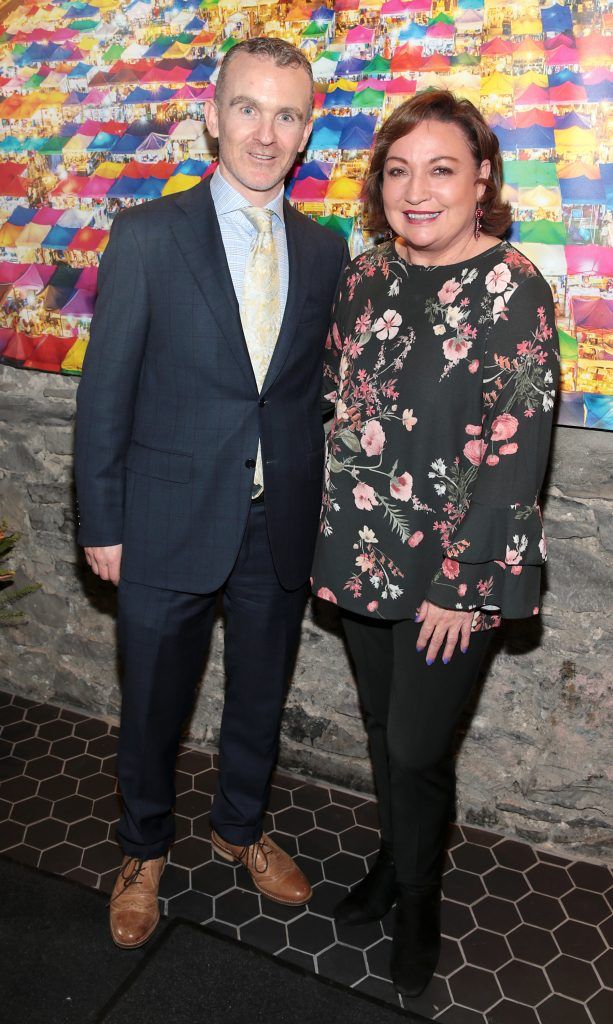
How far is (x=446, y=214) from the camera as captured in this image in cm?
183

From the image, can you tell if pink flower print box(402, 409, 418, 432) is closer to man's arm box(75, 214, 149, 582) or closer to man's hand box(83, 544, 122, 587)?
man's arm box(75, 214, 149, 582)

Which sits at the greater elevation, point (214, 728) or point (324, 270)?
point (324, 270)

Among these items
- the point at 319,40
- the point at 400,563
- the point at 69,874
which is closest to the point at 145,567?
the point at 400,563

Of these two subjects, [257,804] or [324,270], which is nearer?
[324,270]

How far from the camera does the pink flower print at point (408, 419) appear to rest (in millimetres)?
→ 1866

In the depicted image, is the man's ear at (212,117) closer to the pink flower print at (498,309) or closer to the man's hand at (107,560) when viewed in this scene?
the pink flower print at (498,309)

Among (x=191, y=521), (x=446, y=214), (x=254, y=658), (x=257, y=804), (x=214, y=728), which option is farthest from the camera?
(x=214, y=728)

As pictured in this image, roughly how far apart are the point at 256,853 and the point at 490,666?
839 millimetres

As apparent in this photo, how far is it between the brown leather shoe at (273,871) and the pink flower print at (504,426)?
55.1 inches

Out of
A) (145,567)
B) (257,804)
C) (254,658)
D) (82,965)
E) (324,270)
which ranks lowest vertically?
(82,965)

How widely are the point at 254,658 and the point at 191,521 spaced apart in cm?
46

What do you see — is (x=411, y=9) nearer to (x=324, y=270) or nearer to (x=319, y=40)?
(x=319, y=40)

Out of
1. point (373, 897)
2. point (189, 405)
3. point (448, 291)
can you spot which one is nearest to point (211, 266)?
point (189, 405)

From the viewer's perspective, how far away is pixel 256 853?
2.51 m
